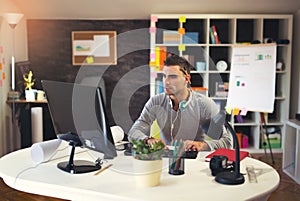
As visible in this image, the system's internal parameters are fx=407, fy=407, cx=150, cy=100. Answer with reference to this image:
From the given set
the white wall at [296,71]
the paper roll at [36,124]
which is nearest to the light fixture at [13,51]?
the paper roll at [36,124]

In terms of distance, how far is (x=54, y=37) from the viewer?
5.31m

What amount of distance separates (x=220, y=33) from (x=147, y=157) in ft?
12.6

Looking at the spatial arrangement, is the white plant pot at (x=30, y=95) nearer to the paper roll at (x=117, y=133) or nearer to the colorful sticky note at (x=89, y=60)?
the colorful sticky note at (x=89, y=60)

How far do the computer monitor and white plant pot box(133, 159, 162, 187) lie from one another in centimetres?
24

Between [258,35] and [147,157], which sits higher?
[258,35]

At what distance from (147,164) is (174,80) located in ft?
2.89

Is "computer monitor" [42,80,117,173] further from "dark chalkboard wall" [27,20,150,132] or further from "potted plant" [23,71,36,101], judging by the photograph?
"dark chalkboard wall" [27,20,150,132]

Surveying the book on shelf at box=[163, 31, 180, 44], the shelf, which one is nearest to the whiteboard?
the shelf

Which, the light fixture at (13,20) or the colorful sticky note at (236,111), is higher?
the light fixture at (13,20)

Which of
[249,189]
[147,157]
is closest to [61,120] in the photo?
[147,157]

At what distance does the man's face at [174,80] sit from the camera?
8.36 ft

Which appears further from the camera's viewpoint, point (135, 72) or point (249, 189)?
point (135, 72)

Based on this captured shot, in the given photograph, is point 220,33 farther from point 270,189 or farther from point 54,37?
point 270,189

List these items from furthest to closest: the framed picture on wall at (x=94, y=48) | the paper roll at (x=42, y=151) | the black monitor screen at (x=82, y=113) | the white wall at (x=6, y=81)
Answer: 1. the framed picture on wall at (x=94, y=48)
2. the white wall at (x=6, y=81)
3. the paper roll at (x=42, y=151)
4. the black monitor screen at (x=82, y=113)
